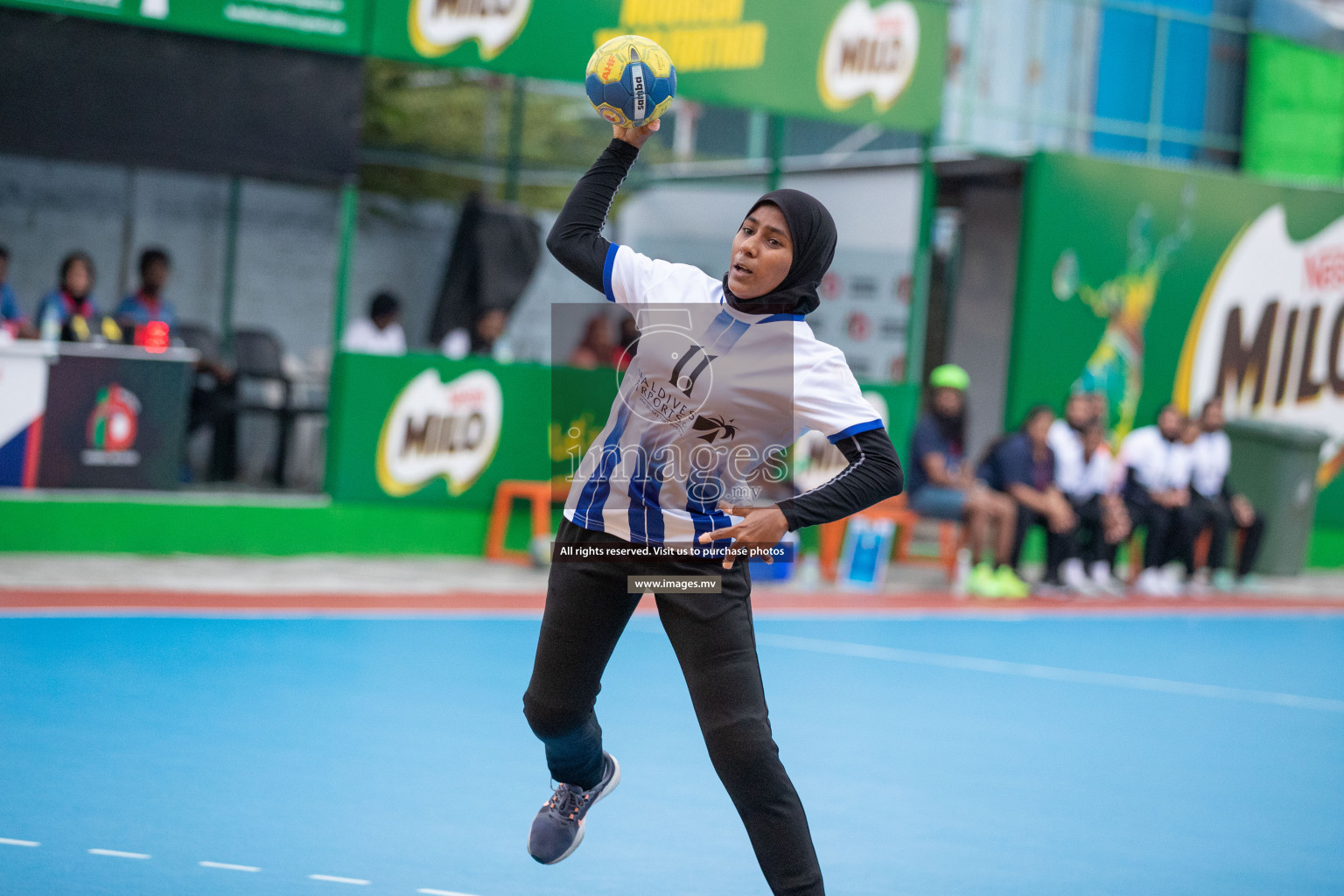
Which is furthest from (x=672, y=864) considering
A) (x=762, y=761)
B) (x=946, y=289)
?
(x=946, y=289)

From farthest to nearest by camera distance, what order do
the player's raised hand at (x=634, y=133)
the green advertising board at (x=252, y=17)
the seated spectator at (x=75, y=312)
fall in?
1. the seated spectator at (x=75, y=312)
2. the green advertising board at (x=252, y=17)
3. the player's raised hand at (x=634, y=133)

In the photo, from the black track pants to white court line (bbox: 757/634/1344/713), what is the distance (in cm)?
550

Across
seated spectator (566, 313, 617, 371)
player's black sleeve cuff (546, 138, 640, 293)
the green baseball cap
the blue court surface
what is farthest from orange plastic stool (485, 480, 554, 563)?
player's black sleeve cuff (546, 138, 640, 293)

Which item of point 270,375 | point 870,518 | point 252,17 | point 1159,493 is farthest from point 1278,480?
point 252,17

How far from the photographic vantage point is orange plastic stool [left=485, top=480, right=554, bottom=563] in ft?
39.3

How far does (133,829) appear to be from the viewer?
5.00 metres

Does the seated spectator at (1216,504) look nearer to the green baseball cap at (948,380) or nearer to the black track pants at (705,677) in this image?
the green baseball cap at (948,380)

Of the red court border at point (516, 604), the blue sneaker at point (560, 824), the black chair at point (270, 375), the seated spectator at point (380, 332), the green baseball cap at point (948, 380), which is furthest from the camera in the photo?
the black chair at point (270, 375)

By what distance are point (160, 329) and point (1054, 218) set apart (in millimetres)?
8444

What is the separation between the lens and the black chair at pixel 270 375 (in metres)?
13.6

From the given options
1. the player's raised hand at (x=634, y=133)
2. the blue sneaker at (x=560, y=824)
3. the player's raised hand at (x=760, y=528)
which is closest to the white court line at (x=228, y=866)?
the blue sneaker at (x=560, y=824)

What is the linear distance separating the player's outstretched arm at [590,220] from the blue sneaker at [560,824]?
1534 millimetres

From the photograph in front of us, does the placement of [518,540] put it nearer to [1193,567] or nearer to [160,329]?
[160,329]

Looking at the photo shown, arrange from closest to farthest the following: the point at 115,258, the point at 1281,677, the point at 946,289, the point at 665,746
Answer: the point at 665,746 < the point at 1281,677 < the point at 115,258 < the point at 946,289
